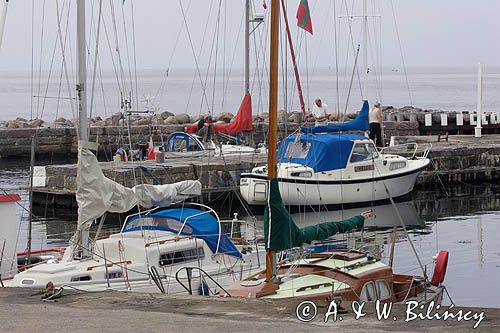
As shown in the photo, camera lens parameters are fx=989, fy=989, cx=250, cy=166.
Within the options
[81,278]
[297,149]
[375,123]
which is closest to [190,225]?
[81,278]

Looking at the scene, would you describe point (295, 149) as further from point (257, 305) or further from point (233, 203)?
point (257, 305)

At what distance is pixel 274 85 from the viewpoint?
1322cm

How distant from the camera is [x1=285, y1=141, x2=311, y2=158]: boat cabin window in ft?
91.6

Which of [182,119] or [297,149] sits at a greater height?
[297,149]

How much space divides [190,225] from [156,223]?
61 cm

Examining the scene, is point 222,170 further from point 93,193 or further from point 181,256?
point 93,193

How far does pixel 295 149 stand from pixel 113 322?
18988mm

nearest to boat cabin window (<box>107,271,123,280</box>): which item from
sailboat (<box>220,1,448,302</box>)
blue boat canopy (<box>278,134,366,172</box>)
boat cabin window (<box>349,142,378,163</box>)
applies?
sailboat (<box>220,1,448,302</box>)

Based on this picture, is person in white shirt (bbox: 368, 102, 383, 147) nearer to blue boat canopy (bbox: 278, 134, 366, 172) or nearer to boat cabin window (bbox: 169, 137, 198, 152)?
boat cabin window (bbox: 169, 137, 198, 152)

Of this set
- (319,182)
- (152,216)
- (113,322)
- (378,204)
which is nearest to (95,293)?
(113,322)

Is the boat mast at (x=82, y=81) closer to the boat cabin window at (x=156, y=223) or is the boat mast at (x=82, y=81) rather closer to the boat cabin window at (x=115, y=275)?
the boat cabin window at (x=115, y=275)

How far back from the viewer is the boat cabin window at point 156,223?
52.5ft

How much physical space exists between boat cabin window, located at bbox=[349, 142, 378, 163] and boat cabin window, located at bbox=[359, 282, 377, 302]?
14.6 metres

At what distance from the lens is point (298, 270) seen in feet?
45.4
